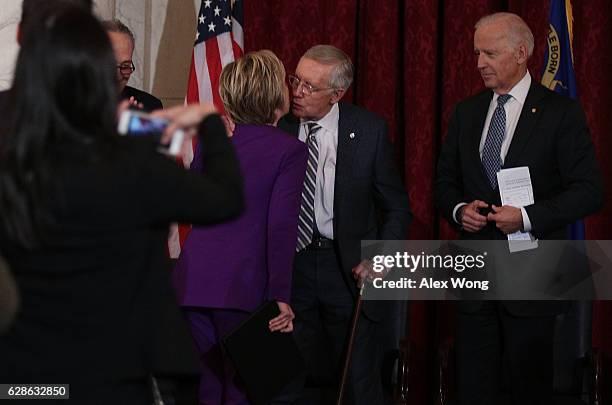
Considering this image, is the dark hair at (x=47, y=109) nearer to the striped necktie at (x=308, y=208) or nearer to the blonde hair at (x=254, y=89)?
the blonde hair at (x=254, y=89)

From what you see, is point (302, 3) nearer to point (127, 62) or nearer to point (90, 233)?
point (127, 62)

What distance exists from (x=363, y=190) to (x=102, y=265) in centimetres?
244

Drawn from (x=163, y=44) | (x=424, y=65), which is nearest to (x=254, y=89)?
(x=424, y=65)

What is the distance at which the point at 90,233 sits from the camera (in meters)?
2.03

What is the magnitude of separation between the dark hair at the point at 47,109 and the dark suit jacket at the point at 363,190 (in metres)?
2.40

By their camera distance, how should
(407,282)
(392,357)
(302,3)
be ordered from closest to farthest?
(392,357)
(407,282)
(302,3)

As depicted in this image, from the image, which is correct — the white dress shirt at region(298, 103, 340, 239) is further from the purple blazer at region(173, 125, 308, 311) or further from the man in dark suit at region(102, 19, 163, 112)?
the man in dark suit at region(102, 19, 163, 112)

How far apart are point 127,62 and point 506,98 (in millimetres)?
1734

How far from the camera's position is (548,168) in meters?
4.20

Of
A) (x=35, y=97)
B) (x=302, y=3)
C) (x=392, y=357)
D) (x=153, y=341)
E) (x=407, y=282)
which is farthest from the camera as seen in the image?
(x=302, y=3)

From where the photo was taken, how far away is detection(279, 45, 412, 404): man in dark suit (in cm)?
436

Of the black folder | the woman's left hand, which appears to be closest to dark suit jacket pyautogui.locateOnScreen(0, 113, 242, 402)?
the black folder

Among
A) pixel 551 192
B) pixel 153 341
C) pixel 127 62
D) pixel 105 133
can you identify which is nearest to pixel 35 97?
pixel 105 133

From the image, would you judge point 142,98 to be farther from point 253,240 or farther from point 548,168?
point 548,168
